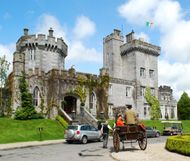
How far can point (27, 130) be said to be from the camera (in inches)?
1265

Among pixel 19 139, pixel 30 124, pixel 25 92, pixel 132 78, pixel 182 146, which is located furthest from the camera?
pixel 132 78

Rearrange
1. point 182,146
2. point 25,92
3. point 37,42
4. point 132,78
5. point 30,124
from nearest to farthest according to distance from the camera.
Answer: point 182,146 < point 30,124 < point 25,92 < point 37,42 < point 132,78

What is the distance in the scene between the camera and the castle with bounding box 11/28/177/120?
4128 centimetres

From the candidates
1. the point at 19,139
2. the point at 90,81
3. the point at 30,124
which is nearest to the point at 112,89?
the point at 90,81

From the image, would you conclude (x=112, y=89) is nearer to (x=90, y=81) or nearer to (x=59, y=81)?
(x=90, y=81)

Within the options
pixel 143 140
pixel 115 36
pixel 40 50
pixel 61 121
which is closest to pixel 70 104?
pixel 61 121

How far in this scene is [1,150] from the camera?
21266mm

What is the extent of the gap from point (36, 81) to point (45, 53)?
26.6ft

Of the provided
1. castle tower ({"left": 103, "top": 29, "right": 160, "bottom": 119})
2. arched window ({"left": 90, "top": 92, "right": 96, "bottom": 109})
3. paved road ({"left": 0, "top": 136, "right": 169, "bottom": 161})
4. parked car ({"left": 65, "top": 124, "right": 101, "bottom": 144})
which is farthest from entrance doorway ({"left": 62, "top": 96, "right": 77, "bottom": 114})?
paved road ({"left": 0, "top": 136, "right": 169, "bottom": 161})

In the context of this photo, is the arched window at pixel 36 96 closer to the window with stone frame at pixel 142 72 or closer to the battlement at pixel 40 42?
the battlement at pixel 40 42

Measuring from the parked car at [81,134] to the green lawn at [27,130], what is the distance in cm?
378

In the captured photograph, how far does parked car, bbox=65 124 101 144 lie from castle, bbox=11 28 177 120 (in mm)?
9628

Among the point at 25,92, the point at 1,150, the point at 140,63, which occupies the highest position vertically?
the point at 140,63

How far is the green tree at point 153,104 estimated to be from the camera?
53181 mm
